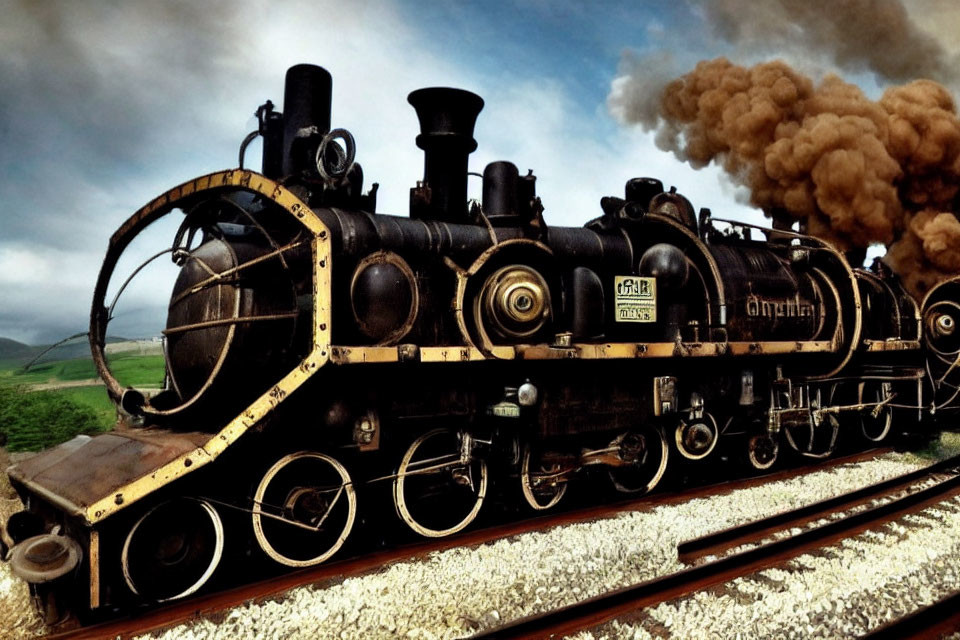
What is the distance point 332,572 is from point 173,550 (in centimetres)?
121

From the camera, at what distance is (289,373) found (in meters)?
5.48

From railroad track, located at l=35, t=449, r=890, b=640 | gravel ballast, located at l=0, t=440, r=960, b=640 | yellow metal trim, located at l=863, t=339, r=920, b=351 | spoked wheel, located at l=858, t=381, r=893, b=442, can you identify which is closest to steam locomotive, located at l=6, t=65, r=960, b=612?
railroad track, located at l=35, t=449, r=890, b=640

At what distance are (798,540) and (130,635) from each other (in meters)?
5.46

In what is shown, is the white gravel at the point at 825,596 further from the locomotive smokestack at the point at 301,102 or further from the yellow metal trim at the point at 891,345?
the locomotive smokestack at the point at 301,102

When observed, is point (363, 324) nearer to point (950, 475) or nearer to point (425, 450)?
point (425, 450)

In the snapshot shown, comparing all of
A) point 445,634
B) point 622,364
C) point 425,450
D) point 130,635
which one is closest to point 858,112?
point 622,364

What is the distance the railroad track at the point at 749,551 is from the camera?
4472 millimetres

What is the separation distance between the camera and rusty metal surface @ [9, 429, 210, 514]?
4.81m

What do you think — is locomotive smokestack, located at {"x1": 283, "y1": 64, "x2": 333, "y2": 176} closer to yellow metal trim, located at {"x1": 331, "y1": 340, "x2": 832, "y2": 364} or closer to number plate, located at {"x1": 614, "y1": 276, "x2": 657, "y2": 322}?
yellow metal trim, located at {"x1": 331, "y1": 340, "x2": 832, "y2": 364}

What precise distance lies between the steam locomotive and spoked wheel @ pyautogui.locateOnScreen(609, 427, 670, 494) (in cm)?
3

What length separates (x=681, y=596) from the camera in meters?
5.02

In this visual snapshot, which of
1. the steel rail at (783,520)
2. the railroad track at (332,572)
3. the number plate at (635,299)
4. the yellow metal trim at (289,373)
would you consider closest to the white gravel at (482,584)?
the railroad track at (332,572)

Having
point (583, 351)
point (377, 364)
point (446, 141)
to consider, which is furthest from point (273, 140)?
point (583, 351)

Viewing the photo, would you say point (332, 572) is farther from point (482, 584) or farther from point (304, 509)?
point (482, 584)
